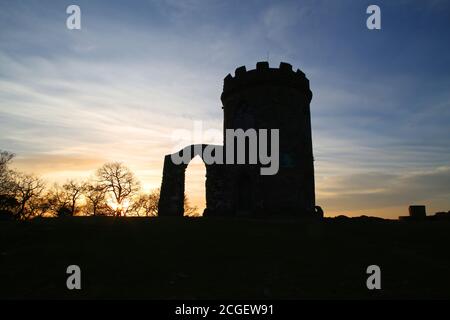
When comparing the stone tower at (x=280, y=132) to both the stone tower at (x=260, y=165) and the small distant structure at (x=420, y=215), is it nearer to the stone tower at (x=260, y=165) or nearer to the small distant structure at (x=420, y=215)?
the stone tower at (x=260, y=165)

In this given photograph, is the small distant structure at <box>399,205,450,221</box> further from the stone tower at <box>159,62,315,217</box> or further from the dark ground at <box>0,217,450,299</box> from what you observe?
the stone tower at <box>159,62,315,217</box>

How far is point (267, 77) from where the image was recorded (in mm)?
20172

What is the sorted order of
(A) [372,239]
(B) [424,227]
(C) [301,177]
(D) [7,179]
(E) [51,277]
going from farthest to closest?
1. (D) [7,179]
2. (C) [301,177]
3. (B) [424,227]
4. (A) [372,239]
5. (E) [51,277]

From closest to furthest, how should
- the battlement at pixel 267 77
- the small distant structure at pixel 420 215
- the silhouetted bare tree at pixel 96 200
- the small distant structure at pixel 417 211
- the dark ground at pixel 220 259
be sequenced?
the dark ground at pixel 220 259 < the small distant structure at pixel 420 215 < the small distant structure at pixel 417 211 < the battlement at pixel 267 77 < the silhouetted bare tree at pixel 96 200

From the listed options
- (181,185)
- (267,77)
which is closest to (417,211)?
(267,77)

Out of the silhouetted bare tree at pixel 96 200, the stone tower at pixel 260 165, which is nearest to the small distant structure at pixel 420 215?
the stone tower at pixel 260 165

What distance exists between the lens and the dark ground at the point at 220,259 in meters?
7.42

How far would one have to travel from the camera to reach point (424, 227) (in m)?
13.3

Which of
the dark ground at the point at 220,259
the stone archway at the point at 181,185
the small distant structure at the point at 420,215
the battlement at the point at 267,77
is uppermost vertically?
the battlement at the point at 267,77

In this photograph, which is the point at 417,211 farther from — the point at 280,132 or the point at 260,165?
the point at 260,165

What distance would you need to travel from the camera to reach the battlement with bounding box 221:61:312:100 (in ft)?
66.4
